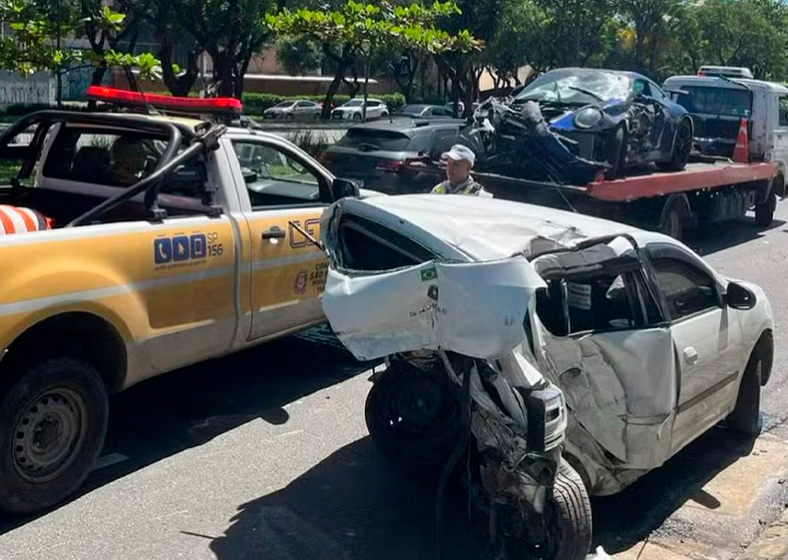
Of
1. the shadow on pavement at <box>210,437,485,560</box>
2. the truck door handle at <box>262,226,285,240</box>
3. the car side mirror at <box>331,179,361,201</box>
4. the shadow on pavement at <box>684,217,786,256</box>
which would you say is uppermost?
the car side mirror at <box>331,179,361,201</box>

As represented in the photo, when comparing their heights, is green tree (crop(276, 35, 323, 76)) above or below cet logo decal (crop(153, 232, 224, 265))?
above

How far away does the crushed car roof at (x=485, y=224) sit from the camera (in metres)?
4.54

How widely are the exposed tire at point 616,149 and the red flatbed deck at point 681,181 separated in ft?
0.42

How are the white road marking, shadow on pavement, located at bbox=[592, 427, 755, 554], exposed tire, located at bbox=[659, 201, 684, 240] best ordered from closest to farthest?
shadow on pavement, located at bbox=[592, 427, 755, 554], the white road marking, exposed tire, located at bbox=[659, 201, 684, 240]

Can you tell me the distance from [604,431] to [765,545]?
1.08 meters

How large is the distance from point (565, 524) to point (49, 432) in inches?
105

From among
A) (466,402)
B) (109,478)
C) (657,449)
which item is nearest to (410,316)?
(466,402)

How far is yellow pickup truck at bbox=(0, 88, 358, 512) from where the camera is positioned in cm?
493

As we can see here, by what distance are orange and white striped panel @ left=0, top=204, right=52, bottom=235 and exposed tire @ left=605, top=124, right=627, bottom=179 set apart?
7.59 metres

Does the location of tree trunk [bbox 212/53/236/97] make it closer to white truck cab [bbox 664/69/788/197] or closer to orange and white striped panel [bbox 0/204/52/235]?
white truck cab [bbox 664/69/788/197]

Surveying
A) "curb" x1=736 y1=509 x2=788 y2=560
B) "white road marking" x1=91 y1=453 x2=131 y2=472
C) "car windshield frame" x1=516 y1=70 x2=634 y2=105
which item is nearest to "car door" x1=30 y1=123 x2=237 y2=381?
"white road marking" x1=91 y1=453 x2=131 y2=472

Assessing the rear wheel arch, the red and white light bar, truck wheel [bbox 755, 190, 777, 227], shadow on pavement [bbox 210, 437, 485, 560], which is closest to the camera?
shadow on pavement [bbox 210, 437, 485, 560]

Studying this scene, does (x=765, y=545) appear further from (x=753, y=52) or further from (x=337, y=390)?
(x=753, y=52)

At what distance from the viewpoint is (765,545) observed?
501 cm
